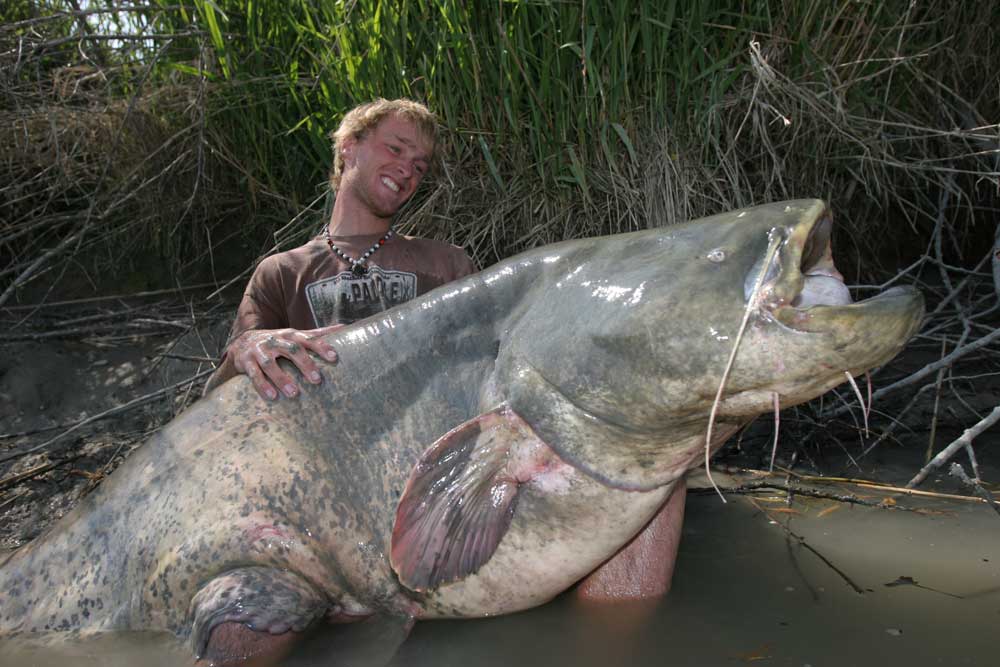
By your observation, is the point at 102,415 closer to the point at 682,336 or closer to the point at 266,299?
the point at 266,299

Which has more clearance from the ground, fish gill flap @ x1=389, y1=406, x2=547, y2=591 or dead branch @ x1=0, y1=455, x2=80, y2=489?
fish gill flap @ x1=389, y1=406, x2=547, y2=591

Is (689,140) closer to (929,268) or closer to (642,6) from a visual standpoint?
(642,6)

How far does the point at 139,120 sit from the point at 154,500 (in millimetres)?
2808

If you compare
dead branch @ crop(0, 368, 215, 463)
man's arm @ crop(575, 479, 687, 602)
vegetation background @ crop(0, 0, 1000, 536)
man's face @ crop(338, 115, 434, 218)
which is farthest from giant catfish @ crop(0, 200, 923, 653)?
vegetation background @ crop(0, 0, 1000, 536)

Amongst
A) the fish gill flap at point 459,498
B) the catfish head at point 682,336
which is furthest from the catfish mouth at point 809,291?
the fish gill flap at point 459,498

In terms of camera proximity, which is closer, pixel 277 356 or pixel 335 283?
pixel 277 356

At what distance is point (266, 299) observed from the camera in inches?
115

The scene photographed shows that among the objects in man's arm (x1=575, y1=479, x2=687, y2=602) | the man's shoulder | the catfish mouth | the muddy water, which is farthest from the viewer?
Result: the man's shoulder

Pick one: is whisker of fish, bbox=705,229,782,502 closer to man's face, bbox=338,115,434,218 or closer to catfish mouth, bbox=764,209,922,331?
catfish mouth, bbox=764,209,922,331

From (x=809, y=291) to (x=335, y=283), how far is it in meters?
1.71

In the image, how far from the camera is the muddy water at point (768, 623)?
6.00 ft

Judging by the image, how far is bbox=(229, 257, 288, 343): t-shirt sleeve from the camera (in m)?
2.85

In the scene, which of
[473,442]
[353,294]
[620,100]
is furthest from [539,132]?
[473,442]

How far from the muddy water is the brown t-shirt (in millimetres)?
1167
